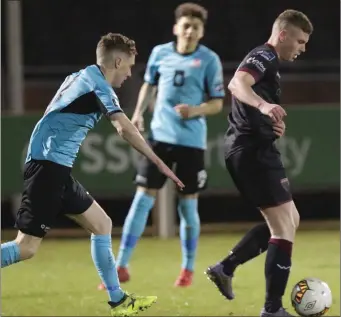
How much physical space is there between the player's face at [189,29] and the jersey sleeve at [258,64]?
1.76 m

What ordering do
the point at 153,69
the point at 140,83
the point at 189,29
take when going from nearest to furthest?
the point at 189,29
the point at 153,69
the point at 140,83

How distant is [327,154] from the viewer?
1034 centimetres

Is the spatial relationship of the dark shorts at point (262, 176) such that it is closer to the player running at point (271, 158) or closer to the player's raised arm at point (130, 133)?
the player running at point (271, 158)

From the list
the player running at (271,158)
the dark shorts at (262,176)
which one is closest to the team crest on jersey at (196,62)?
the player running at (271,158)

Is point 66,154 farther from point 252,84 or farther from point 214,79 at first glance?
point 214,79

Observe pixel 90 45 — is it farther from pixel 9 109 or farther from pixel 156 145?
pixel 156 145

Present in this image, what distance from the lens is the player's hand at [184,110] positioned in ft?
22.4

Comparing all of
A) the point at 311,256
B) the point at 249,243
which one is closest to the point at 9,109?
the point at 311,256

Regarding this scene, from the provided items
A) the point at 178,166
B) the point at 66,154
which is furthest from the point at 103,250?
the point at 178,166

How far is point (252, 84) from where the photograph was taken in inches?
199

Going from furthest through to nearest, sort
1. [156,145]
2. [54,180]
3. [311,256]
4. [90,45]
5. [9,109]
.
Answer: [90,45] < [9,109] < [311,256] < [156,145] < [54,180]

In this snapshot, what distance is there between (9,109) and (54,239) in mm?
1806

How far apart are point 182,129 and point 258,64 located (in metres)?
1.94

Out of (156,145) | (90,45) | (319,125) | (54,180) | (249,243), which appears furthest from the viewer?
(90,45)
